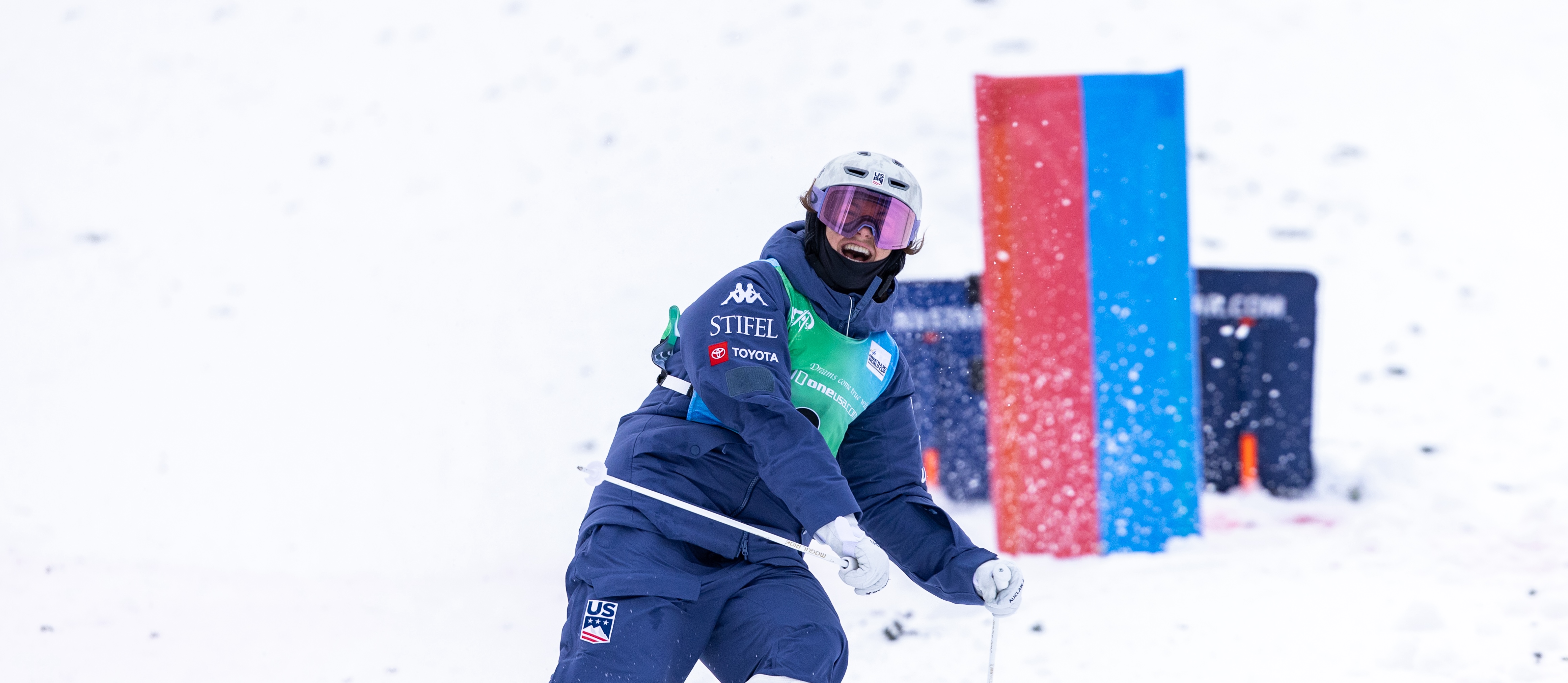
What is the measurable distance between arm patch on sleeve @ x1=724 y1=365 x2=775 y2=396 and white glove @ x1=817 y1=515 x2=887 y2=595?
287 millimetres

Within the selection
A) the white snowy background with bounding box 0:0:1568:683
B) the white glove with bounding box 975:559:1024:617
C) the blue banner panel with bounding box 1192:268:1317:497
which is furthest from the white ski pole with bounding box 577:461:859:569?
the blue banner panel with bounding box 1192:268:1317:497

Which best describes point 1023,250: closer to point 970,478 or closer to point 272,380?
point 970,478

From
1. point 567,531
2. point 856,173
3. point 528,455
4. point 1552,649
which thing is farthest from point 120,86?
point 1552,649

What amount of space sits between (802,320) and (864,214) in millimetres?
258

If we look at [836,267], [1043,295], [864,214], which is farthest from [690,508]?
[1043,295]

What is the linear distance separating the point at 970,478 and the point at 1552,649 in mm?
2161

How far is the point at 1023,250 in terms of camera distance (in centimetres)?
472

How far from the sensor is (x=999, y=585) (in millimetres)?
2338

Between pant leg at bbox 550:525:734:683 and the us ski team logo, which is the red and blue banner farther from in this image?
the us ski team logo

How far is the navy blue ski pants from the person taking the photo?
82.3 inches

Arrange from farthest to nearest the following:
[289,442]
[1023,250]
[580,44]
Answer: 1. [580,44]
2. [289,442]
3. [1023,250]

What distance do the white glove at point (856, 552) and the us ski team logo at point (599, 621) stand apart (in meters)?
0.42

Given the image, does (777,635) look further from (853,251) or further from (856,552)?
(853,251)

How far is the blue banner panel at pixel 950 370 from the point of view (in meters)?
4.89
